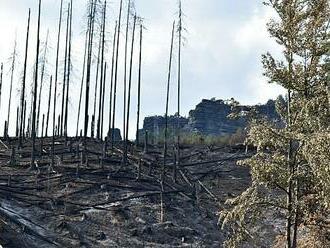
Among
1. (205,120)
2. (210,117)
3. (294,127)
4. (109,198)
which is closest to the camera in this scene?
(294,127)

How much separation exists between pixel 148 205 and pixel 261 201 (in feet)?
36.6

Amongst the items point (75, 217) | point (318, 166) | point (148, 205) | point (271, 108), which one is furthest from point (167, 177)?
point (271, 108)

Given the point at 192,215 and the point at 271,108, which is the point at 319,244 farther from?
the point at 271,108

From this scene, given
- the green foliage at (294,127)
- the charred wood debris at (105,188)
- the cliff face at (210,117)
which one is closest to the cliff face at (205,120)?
the cliff face at (210,117)

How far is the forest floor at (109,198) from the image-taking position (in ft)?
64.1

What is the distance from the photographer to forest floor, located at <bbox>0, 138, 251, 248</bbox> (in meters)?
19.5

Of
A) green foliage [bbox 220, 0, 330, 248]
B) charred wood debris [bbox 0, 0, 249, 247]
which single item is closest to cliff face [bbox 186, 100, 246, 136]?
charred wood debris [bbox 0, 0, 249, 247]

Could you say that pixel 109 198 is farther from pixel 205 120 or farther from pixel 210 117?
pixel 210 117

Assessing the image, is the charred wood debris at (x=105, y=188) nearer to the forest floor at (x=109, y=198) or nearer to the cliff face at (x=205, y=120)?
the forest floor at (x=109, y=198)

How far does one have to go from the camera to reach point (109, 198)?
2300 cm

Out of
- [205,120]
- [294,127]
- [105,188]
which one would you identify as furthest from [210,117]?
[294,127]

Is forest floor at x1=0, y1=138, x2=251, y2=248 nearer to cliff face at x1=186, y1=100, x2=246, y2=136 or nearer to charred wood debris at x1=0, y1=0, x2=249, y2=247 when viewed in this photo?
charred wood debris at x1=0, y1=0, x2=249, y2=247

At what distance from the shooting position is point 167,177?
26.8 meters

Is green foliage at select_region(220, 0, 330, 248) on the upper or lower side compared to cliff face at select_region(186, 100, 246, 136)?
lower
